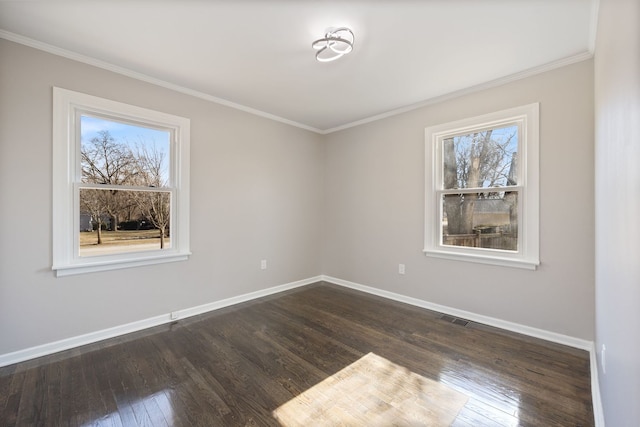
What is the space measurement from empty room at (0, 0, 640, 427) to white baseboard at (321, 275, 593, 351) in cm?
2

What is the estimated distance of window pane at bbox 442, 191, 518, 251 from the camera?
112 inches

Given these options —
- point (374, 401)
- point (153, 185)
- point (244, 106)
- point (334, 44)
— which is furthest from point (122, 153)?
point (374, 401)

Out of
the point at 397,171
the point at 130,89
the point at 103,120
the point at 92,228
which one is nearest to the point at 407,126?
the point at 397,171

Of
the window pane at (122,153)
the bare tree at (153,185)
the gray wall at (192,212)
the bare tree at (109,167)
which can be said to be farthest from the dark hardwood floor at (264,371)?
the window pane at (122,153)

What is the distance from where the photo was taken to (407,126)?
3.56 meters

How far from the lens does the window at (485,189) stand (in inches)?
106

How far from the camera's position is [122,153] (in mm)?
2742

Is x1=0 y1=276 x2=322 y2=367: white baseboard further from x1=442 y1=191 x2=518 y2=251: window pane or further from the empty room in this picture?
x1=442 y1=191 x2=518 y2=251: window pane

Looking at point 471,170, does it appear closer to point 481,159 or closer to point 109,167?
point 481,159

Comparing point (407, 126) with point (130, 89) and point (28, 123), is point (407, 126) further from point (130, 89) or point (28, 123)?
point (28, 123)

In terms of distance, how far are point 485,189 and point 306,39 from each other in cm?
234

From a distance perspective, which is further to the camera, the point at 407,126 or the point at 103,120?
the point at 407,126

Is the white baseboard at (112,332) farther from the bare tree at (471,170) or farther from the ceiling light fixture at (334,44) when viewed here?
the ceiling light fixture at (334,44)

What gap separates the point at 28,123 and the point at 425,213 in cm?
386
